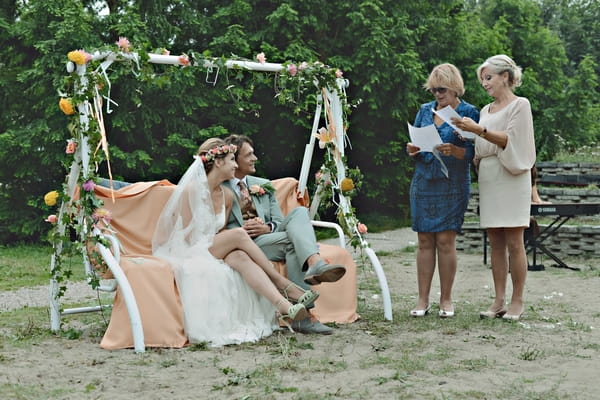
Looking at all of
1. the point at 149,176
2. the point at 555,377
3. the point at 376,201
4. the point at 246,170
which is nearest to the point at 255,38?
the point at 149,176

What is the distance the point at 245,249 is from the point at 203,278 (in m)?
0.31

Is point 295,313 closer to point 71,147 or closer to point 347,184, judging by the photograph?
point 347,184

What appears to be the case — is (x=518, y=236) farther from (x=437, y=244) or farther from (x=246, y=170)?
(x=246, y=170)

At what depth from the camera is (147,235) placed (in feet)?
16.5

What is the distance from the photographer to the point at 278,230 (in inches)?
200

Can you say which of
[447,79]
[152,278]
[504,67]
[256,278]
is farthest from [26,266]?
[504,67]

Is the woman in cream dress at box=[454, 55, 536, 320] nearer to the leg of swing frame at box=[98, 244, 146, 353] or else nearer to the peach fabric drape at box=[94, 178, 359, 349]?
the peach fabric drape at box=[94, 178, 359, 349]

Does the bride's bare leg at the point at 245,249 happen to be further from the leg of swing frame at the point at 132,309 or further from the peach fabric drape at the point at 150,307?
the leg of swing frame at the point at 132,309

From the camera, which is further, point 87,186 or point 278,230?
point 278,230

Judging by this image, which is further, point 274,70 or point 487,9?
point 487,9

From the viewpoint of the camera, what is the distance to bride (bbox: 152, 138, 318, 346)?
4.44 m

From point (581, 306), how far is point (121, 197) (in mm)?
3337

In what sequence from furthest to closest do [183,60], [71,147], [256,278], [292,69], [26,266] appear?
[26,266], [292,69], [183,60], [256,278], [71,147]

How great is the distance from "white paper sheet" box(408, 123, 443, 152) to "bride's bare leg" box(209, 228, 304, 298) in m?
1.17
